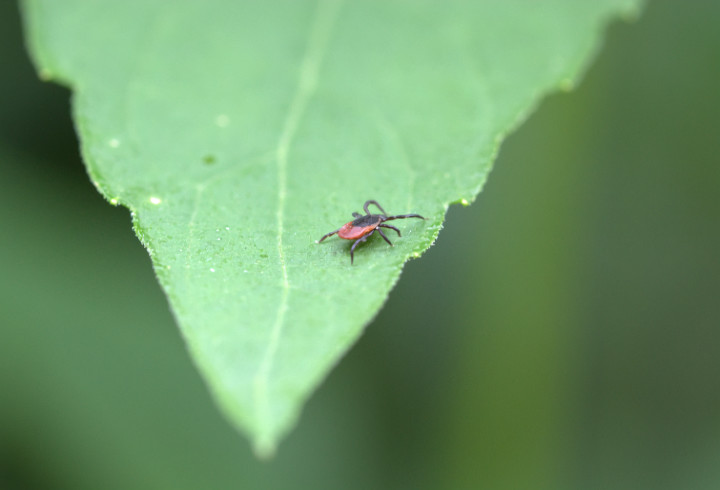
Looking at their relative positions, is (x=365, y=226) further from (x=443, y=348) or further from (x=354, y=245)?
(x=443, y=348)

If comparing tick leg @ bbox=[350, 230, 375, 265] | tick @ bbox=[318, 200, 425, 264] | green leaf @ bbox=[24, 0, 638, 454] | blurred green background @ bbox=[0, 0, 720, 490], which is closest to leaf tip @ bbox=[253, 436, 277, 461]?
green leaf @ bbox=[24, 0, 638, 454]

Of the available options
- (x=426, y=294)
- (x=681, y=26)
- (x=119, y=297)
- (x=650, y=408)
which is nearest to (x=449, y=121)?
(x=426, y=294)

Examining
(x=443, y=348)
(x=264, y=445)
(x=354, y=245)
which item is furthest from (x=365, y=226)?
(x=443, y=348)

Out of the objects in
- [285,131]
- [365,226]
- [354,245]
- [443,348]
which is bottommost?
[354,245]

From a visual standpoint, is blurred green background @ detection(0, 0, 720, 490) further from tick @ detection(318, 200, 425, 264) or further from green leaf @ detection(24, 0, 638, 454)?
tick @ detection(318, 200, 425, 264)

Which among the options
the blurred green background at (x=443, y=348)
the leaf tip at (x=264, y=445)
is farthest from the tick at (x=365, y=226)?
the blurred green background at (x=443, y=348)

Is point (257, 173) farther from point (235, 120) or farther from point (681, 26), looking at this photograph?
point (681, 26)

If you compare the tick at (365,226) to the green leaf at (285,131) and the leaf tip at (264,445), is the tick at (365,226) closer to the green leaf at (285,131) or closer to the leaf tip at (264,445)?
the green leaf at (285,131)
